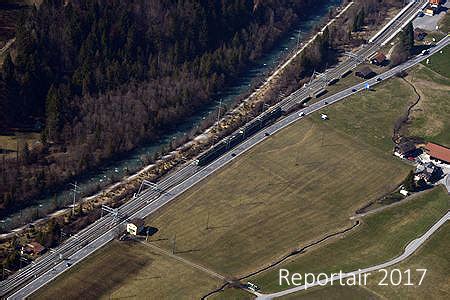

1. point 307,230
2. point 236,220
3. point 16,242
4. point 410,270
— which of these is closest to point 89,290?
point 16,242

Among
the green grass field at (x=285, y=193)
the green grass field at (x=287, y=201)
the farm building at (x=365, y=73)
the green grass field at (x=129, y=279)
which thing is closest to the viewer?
the green grass field at (x=129, y=279)

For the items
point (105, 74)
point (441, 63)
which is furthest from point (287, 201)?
point (441, 63)

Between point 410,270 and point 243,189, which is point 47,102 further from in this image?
point 410,270

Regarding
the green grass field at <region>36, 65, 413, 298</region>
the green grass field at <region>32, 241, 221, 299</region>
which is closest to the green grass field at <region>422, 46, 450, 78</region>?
the green grass field at <region>36, 65, 413, 298</region>

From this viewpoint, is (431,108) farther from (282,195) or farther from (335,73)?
(282,195)

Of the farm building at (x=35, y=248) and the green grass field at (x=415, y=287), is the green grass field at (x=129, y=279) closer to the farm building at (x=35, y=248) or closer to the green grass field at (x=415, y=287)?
the farm building at (x=35, y=248)

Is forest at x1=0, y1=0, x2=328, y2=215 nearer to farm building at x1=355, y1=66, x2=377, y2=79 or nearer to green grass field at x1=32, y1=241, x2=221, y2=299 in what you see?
farm building at x1=355, y1=66, x2=377, y2=79

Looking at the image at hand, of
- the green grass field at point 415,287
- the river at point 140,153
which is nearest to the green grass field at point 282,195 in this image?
the green grass field at point 415,287
